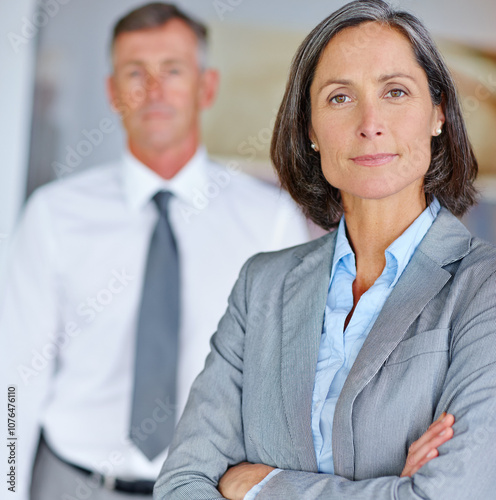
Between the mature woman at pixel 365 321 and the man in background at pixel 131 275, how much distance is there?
4.41 feet

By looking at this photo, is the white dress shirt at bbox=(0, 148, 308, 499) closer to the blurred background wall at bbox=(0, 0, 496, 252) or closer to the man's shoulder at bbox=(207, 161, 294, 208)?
the man's shoulder at bbox=(207, 161, 294, 208)

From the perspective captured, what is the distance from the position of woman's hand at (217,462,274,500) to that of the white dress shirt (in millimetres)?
1541

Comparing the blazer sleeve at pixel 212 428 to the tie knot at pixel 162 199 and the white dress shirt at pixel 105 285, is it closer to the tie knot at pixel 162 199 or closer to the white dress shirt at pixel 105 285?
the white dress shirt at pixel 105 285

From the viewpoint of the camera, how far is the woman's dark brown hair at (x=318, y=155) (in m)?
1.76

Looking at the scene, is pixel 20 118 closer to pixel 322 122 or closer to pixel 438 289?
pixel 322 122

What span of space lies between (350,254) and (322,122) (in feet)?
1.19

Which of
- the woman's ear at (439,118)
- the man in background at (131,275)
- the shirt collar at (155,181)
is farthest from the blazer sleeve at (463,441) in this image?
the shirt collar at (155,181)

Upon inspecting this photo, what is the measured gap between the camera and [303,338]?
1.72m

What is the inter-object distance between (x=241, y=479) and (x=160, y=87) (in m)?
2.31

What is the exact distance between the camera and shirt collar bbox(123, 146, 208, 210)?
3.41 meters

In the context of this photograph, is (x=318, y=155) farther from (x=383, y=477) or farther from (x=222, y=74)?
(x=222, y=74)

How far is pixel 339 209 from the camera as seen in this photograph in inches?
82.8

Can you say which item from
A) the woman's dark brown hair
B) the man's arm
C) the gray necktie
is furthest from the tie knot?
the woman's dark brown hair

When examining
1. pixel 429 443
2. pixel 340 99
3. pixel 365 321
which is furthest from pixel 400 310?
pixel 340 99
